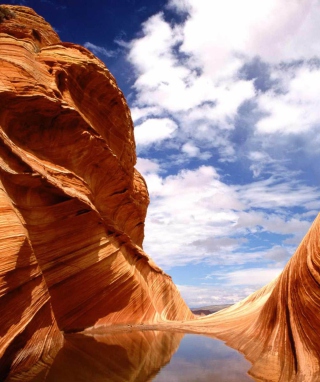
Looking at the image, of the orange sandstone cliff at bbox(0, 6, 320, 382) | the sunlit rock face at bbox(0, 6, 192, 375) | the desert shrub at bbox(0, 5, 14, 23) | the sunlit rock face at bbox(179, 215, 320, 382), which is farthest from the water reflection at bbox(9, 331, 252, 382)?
the desert shrub at bbox(0, 5, 14, 23)

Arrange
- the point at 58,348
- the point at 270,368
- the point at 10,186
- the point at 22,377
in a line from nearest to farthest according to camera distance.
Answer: the point at 22,377, the point at 270,368, the point at 58,348, the point at 10,186

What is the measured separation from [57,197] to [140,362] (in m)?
5.92

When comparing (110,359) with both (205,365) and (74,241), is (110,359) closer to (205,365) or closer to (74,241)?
(205,365)

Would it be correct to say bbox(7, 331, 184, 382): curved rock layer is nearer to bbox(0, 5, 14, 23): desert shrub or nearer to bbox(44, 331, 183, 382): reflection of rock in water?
bbox(44, 331, 183, 382): reflection of rock in water

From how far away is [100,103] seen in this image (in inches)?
611

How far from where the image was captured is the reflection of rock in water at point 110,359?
18.0 feet

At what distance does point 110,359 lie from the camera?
679 cm

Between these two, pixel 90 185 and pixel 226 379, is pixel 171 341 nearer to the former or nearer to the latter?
pixel 226 379

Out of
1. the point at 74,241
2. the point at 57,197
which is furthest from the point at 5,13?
the point at 74,241

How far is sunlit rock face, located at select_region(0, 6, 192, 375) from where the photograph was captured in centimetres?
702

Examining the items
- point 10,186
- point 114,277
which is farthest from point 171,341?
point 10,186

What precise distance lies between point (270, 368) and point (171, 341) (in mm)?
4808

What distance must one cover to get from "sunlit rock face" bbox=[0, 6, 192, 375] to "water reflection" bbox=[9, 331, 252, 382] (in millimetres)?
838

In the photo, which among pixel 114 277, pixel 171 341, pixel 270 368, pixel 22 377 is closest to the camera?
pixel 22 377
